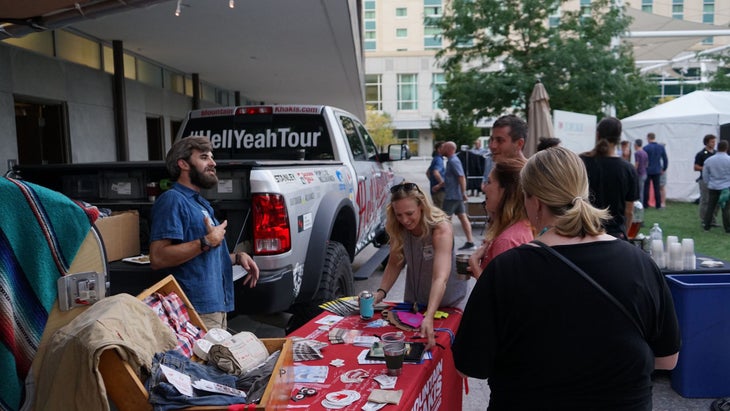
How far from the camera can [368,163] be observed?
7.04 meters

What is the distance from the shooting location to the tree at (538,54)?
56.9 feet

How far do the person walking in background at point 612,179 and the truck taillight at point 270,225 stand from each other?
2840mm

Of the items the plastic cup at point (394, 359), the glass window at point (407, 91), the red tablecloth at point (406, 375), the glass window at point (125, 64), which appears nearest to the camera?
the red tablecloth at point (406, 375)

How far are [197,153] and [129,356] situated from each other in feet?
6.27

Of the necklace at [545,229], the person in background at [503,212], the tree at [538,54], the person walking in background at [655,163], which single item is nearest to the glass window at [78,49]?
the person in background at [503,212]

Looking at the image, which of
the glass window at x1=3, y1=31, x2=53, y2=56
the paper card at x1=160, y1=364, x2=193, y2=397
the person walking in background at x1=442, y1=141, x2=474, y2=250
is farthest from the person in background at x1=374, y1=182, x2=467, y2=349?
the glass window at x1=3, y1=31, x2=53, y2=56

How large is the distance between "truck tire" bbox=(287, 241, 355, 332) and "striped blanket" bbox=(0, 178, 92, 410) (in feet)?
9.95

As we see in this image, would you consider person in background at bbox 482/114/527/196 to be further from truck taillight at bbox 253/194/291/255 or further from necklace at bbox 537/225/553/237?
necklace at bbox 537/225/553/237

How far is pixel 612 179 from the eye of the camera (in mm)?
5020

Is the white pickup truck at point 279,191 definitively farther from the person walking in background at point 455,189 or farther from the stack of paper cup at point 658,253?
the person walking in background at point 455,189

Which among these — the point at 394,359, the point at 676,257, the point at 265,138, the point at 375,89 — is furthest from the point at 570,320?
the point at 375,89

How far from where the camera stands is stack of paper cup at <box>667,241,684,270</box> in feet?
14.6

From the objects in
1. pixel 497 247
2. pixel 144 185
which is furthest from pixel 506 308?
pixel 144 185

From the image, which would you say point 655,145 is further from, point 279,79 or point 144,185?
point 144,185
